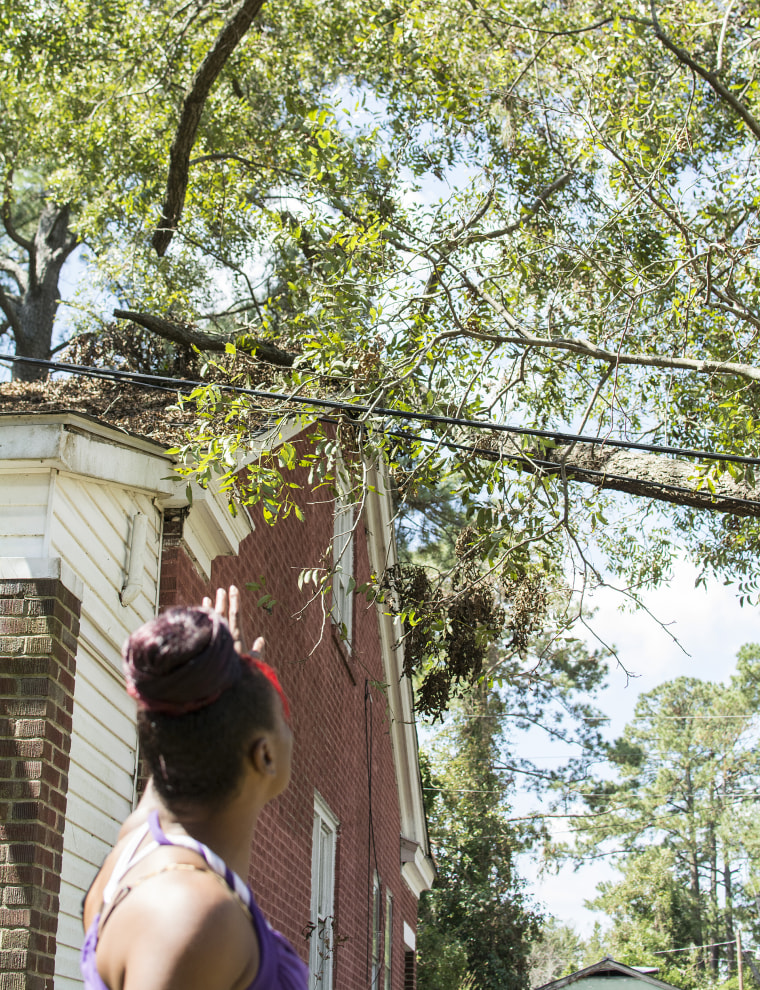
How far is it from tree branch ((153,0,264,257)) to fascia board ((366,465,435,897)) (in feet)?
14.8

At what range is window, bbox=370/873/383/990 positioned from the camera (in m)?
11.6

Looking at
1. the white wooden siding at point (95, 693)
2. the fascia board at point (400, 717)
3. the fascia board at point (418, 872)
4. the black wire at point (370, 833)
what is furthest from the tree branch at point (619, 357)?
the fascia board at point (418, 872)

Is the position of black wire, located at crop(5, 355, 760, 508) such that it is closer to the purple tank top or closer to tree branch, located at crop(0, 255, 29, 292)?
the purple tank top

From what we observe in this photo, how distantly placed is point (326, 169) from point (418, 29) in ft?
9.95

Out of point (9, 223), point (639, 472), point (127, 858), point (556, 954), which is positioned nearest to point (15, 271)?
point (9, 223)

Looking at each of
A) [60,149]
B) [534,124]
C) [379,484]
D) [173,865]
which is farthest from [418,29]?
[173,865]

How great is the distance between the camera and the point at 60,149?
664 inches

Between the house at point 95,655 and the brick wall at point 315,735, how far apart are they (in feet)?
0.10

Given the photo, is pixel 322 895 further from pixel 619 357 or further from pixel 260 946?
pixel 260 946

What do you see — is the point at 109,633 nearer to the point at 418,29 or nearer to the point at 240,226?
the point at 418,29

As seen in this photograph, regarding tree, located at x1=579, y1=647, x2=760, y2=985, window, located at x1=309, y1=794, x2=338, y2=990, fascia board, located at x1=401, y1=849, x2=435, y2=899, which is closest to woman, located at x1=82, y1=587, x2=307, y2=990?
window, located at x1=309, y1=794, x2=338, y2=990

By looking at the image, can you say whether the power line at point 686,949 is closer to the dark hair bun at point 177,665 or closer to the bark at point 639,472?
the bark at point 639,472

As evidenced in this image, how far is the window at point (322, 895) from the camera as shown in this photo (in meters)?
8.95

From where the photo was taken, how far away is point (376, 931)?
1187 centimetres
